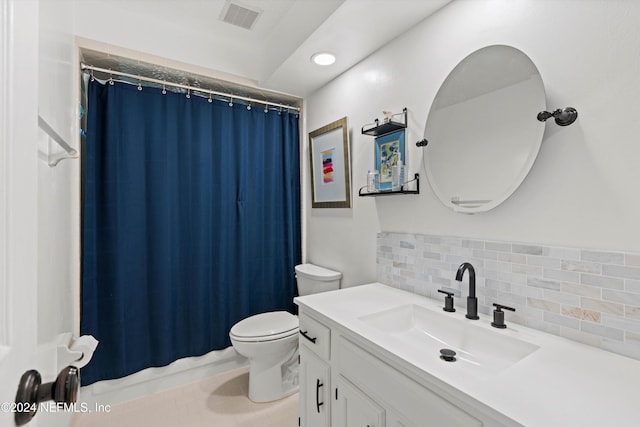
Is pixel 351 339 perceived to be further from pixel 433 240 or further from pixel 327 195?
pixel 327 195

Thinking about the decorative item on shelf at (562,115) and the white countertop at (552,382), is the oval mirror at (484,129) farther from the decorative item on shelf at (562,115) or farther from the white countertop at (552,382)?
the white countertop at (552,382)

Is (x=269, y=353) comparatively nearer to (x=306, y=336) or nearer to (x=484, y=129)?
(x=306, y=336)

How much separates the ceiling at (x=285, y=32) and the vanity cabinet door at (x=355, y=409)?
1.73 m

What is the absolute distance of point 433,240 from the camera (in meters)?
1.48

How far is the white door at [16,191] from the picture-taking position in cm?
41

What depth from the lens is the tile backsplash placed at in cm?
90

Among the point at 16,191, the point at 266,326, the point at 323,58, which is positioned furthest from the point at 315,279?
the point at 16,191

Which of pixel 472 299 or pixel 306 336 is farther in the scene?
pixel 306 336

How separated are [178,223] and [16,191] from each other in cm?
182

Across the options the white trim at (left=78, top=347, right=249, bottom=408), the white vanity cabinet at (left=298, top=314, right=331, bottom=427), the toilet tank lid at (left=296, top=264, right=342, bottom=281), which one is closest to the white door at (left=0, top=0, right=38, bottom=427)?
the white vanity cabinet at (left=298, top=314, right=331, bottom=427)

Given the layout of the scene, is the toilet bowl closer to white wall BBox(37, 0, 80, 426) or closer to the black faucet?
white wall BBox(37, 0, 80, 426)

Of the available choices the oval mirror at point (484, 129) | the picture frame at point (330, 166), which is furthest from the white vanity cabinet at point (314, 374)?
the picture frame at point (330, 166)

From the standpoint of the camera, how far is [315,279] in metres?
2.19

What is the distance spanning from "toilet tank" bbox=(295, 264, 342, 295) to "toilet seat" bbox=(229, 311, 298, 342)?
253mm
